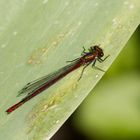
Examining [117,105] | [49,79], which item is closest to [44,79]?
[49,79]

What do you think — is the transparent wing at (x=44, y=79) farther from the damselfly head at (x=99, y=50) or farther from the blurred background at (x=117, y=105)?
the blurred background at (x=117, y=105)

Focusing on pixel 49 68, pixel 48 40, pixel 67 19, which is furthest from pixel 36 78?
pixel 67 19

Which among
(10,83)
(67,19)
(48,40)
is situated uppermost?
(67,19)

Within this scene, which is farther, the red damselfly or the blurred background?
the blurred background

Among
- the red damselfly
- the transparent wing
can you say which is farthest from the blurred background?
the transparent wing

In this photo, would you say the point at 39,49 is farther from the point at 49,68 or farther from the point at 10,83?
the point at 10,83

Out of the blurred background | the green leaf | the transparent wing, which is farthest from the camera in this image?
the blurred background

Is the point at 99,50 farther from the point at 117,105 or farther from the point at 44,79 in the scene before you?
the point at 117,105

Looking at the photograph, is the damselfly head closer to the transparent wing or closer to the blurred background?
the transparent wing
